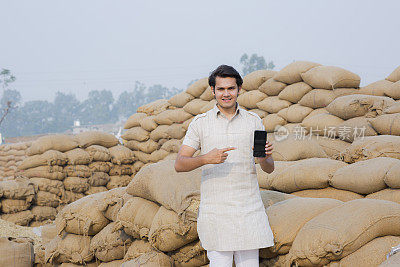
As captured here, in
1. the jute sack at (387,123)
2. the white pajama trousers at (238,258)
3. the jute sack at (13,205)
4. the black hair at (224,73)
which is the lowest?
the jute sack at (13,205)

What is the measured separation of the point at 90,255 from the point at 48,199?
2.67 m

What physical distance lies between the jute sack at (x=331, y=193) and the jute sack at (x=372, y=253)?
759mm

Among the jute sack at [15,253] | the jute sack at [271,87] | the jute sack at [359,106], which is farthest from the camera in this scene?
the jute sack at [271,87]

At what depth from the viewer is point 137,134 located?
6.02 metres

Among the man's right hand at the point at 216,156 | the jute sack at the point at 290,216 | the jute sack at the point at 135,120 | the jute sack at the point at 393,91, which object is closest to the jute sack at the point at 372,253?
the jute sack at the point at 290,216

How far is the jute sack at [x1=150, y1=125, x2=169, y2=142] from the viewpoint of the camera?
566cm

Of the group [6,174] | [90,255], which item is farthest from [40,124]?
[90,255]

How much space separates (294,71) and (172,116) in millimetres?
2216

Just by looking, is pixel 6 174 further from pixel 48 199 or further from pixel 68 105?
pixel 68 105

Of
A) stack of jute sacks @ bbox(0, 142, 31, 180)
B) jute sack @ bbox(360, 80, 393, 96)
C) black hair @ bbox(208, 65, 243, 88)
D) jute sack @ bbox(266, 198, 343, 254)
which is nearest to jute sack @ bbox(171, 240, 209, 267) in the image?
jute sack @ bbox(266, 198, 343, 254)

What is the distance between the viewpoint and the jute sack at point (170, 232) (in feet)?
5.65

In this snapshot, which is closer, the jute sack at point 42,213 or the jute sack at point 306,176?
the jute sack at point 306,176

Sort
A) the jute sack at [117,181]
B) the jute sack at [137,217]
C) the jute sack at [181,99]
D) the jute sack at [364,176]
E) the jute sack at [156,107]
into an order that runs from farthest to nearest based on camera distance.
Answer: the jute sack at [156,107] → the jute sack at [181,99] → the jute sack at [117,181] → the jute sack at [137,217] → the jute sack at [364,176]

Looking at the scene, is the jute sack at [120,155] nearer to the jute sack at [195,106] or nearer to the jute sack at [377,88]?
the jute sack at [195,106]
